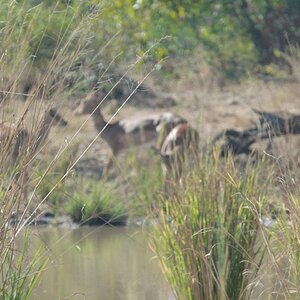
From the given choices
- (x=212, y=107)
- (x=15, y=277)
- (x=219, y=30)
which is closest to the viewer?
(x=15, y=277)

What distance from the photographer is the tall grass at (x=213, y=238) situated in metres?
6.02

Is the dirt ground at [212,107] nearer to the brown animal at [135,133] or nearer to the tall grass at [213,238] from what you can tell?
the brown animal at [135,133]

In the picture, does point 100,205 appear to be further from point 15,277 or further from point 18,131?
point 18,131

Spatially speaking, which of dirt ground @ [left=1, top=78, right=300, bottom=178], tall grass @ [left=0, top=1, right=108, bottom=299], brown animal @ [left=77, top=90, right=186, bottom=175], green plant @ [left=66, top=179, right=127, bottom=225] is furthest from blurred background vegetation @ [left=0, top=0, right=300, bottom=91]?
tall grass @ [left=0, top=1, right=108, bottom=299]

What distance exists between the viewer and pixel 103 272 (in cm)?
930

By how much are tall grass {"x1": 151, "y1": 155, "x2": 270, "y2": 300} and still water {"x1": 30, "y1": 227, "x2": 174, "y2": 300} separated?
3.25ft

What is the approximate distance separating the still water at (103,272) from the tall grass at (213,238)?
0.99 m

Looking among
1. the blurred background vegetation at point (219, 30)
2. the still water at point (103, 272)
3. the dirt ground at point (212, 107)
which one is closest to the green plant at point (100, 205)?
the still water at point (103, 272)

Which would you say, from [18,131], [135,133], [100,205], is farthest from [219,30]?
[18,131]

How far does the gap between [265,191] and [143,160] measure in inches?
285

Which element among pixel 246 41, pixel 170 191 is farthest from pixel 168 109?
pixel 170 191

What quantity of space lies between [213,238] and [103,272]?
11.0 ft

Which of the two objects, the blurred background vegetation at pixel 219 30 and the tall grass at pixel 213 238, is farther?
the blurred background vegetation at pixel 219 30

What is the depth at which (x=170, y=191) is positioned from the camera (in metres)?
6.67
